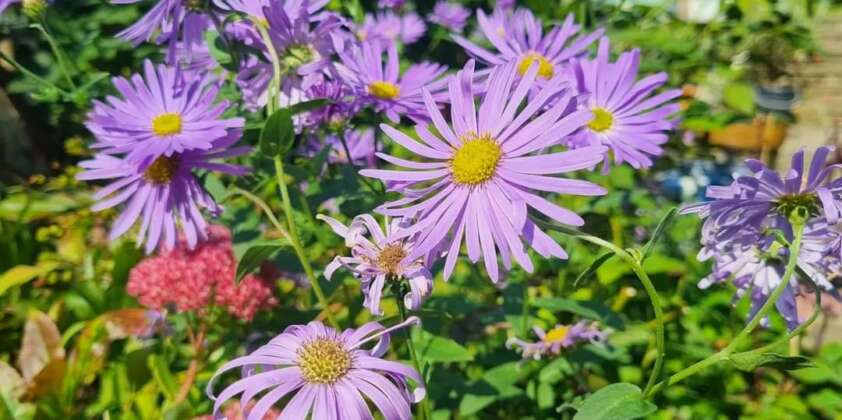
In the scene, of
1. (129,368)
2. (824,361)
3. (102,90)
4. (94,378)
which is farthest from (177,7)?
(824,361)

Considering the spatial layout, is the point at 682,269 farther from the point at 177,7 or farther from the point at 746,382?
the point at 177,7

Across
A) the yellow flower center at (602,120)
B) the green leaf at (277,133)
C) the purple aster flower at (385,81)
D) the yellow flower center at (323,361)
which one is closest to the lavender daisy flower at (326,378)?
the yellow flower center at (323,361)

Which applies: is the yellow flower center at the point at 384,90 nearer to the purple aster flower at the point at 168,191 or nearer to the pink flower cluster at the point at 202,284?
the purple aster flower at the point at 168,191

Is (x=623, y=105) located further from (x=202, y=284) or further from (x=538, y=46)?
(x=202, y=284)

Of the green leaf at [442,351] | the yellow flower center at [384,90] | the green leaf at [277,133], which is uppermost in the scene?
the yellow flower center at [384,90]

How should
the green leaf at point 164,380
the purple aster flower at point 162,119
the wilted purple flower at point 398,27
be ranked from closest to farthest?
the purple aster flower at point 162,119 → the green leaf at point 164,380 → the wilted purple flower at point 398,27

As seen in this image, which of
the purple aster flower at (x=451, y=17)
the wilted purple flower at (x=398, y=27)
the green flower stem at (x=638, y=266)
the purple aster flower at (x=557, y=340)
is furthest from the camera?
the purple aster flower at (x=451, y=17)

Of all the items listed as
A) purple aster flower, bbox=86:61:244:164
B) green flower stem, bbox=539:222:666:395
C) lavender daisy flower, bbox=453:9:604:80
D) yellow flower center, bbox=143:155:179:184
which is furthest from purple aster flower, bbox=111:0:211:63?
green flower stem, bbox=539:222:666:395
